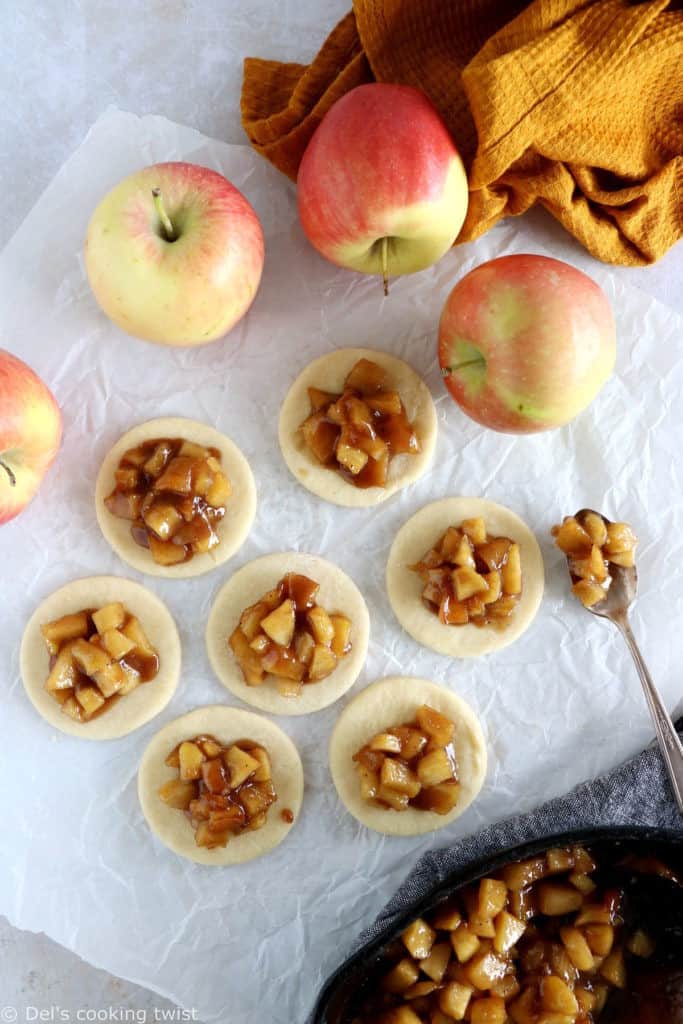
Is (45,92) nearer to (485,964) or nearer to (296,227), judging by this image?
(296,227)

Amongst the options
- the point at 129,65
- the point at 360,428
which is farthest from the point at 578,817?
the point at 129,65

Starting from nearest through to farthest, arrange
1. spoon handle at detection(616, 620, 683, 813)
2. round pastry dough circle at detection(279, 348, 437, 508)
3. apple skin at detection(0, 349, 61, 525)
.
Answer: apple skin at detection(0, 349, 61, 525) → spoon handle at detection(616, 620, 683, 813) → round pastry dough circle at detection(279, 348, 437, 508)

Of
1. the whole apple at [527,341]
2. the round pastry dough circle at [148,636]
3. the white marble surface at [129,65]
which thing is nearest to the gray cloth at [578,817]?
the round pastry dough circle at [148,636]

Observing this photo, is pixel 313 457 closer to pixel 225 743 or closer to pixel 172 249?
pixel 172 249

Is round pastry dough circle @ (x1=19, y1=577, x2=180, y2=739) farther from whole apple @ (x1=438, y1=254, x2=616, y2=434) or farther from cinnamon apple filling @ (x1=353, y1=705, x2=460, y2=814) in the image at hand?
whole apple @ (x1=438, y1=254, x2=616, y2=434)

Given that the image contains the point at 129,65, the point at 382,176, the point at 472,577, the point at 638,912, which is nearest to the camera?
the point at 382,176

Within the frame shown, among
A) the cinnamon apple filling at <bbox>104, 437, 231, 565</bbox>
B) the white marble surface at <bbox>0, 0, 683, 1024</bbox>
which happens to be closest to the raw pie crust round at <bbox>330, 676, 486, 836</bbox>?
the cinnamon apple filling at <bbox>104, 437, 231, 565</bbox>
